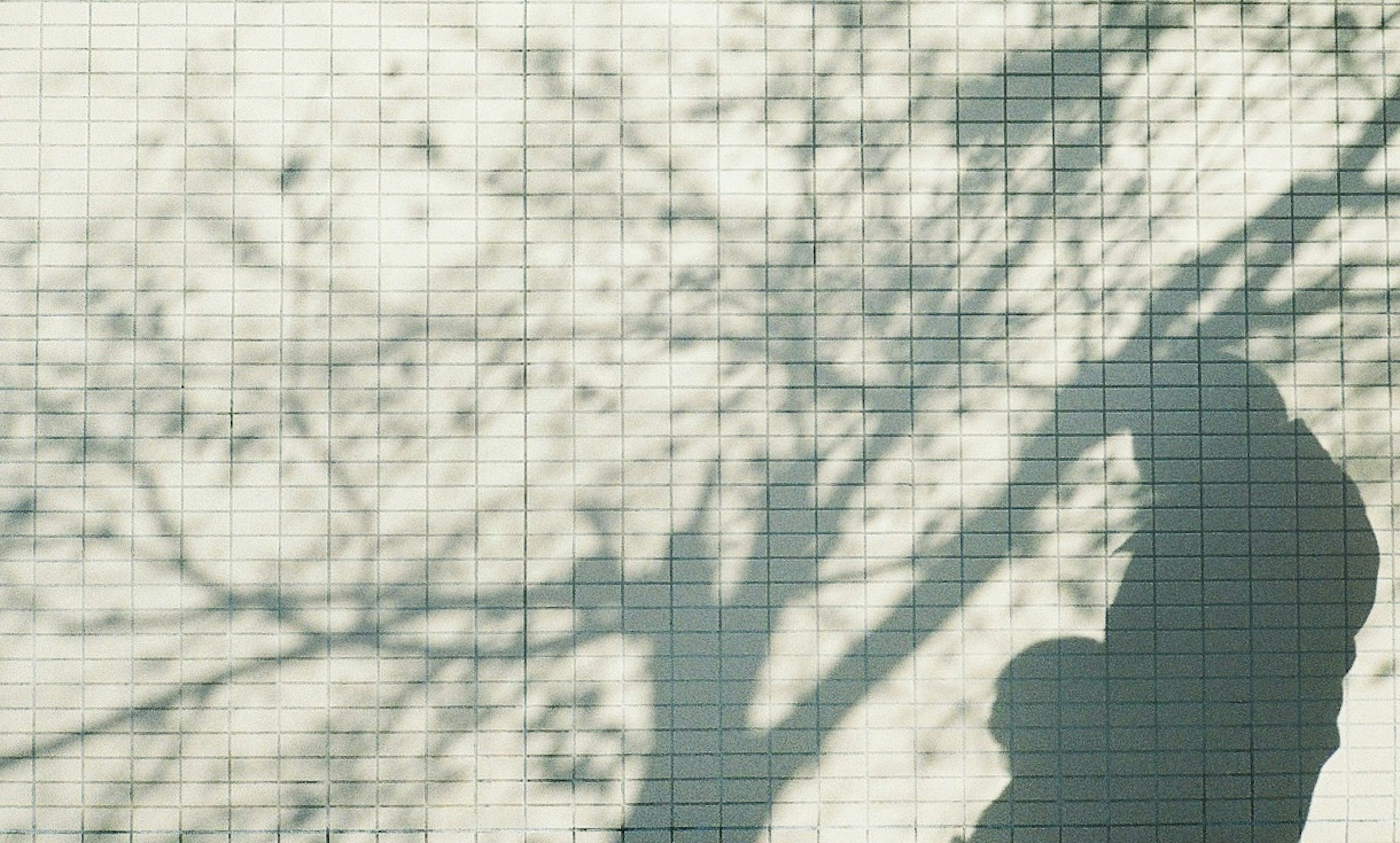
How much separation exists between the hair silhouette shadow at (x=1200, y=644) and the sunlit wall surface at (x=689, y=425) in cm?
1

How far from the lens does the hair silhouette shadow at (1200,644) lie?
127 inches

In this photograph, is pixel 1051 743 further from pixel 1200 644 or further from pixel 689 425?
pixel 689 425

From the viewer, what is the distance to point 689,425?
322cm

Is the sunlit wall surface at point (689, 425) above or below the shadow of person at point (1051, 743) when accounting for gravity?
above

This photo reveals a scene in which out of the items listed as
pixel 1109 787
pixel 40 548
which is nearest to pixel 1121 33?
pixel 1109 787

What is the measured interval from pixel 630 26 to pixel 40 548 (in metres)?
2.32

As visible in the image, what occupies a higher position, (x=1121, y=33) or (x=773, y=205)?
(x=1121, y=33)

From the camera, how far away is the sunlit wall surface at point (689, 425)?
3186 mm

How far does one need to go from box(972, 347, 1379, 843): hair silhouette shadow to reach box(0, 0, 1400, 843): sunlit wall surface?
0.5 inches

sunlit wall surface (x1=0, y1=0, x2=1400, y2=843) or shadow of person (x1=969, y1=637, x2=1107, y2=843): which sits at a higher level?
sunlit wall surface (x1=0, y1=0, x2=1400, y2=843)

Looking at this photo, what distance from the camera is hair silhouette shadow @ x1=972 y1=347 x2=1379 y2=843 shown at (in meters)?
3.23

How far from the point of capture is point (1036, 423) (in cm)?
323

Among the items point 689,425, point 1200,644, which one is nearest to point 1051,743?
point 1200,644

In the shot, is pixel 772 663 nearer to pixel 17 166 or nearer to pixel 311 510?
pixel 311 510
